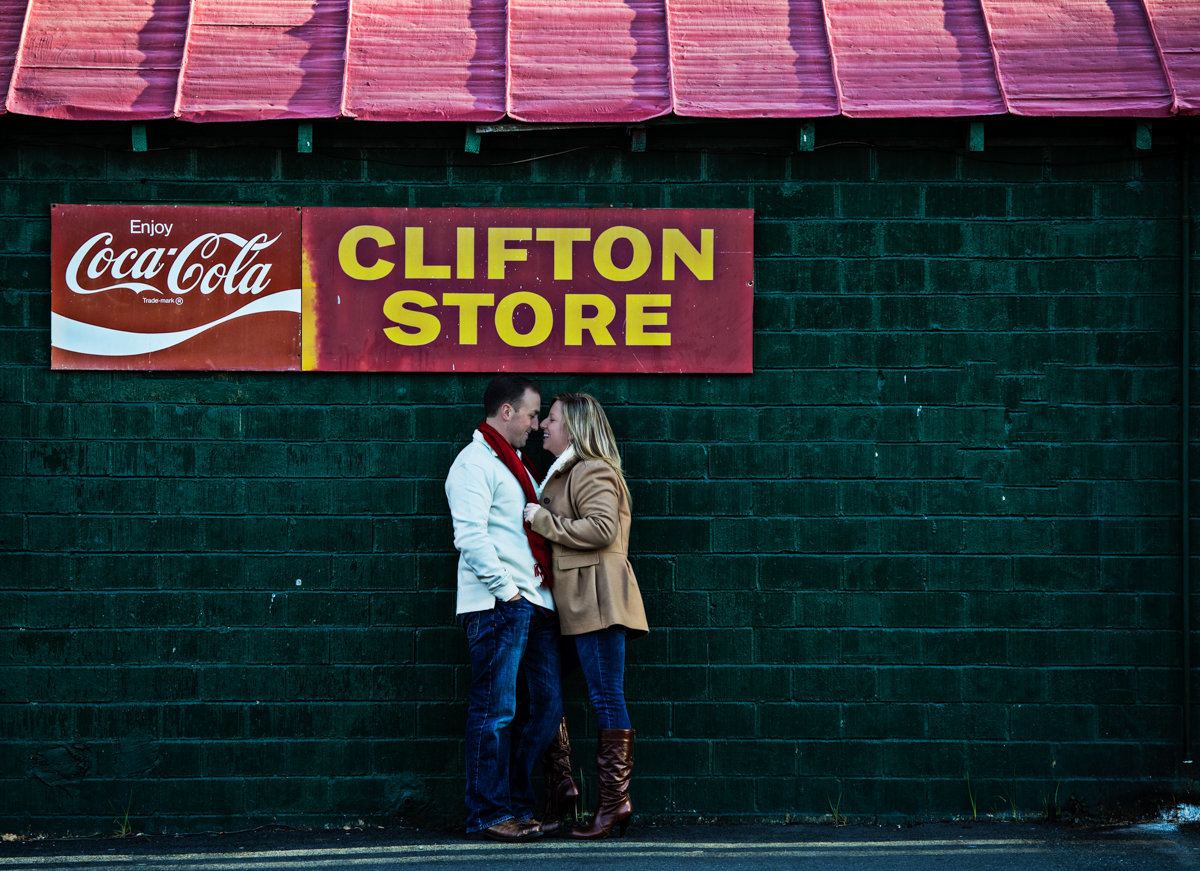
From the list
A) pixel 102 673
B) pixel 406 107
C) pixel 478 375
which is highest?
pixel 406 107

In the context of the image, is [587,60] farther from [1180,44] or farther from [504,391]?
[1180,44]

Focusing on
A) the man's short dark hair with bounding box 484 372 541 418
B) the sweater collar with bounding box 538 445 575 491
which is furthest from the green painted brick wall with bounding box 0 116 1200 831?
the sweater collar with bounding box 538 445 575 491

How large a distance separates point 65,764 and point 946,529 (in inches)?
178

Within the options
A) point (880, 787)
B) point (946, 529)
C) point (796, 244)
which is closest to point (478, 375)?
point (796, 244)

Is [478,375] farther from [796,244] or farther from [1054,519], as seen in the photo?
[1054,519]

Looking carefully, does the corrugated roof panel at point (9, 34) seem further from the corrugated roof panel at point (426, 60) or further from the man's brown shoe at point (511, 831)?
the man's brown shoe at point (511, 831)

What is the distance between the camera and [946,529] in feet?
19.7

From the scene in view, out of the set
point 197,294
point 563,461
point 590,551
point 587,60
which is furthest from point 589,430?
point 197,294

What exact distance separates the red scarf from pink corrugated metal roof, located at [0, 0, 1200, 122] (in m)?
1.55

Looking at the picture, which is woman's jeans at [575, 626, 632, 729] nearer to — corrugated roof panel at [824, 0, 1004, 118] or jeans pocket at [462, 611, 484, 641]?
jeans pocket at [462, 611, 484, 641]

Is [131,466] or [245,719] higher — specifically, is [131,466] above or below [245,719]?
above

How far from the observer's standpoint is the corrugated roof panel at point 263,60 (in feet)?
18.7

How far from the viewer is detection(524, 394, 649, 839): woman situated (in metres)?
5.47

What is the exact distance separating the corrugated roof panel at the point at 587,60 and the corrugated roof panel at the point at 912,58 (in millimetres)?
903
